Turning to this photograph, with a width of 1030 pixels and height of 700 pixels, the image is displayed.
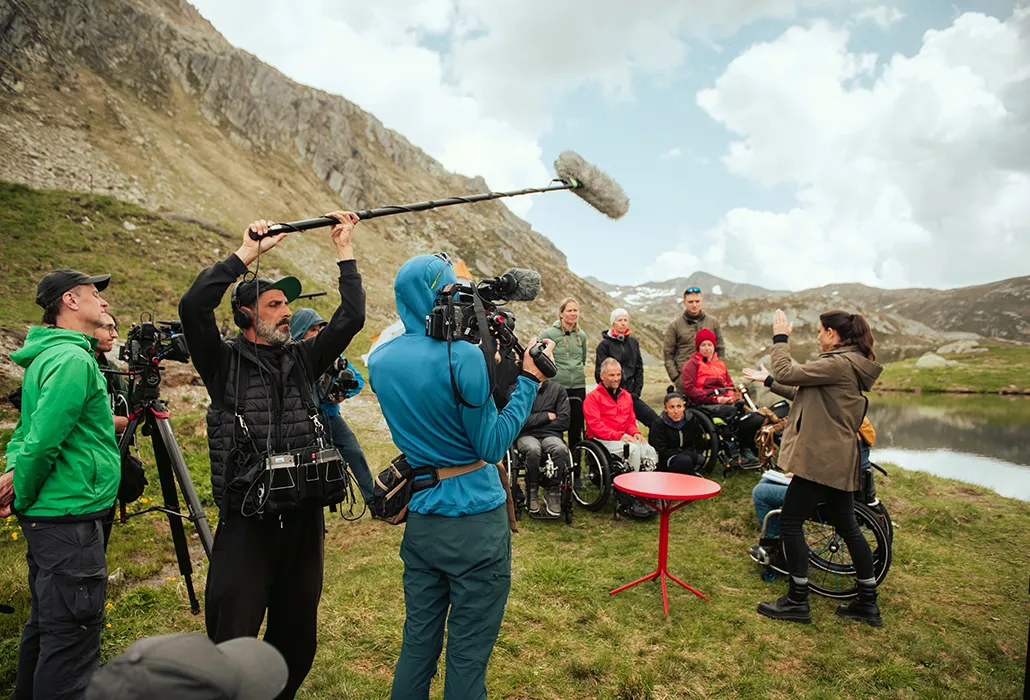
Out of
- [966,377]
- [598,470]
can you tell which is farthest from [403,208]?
[966,377]

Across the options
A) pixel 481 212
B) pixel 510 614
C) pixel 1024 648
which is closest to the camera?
pixel 1024 648

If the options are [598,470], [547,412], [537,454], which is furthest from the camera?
[598,470]

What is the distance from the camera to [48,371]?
9.29 feet

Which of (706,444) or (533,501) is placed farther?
(706,444)

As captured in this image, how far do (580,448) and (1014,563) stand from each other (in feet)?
15.4

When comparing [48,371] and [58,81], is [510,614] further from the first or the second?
[58,81]

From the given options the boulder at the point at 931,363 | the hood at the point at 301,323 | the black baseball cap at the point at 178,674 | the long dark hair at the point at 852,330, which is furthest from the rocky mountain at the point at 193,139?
the boulder at the point at 931,363

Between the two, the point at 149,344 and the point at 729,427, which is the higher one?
the point at 149,344

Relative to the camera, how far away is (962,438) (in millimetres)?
19766

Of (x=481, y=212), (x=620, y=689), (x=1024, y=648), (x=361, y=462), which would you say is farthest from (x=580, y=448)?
(x=481, y=212)

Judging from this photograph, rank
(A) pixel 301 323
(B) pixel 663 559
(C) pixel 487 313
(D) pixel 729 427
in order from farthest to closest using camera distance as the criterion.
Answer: (D) pixel 729 427, (A) pixel 301 323, (B) pixel 663 559, (C) pixel 487 313

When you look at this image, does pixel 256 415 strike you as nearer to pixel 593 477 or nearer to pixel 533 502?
pixel 533 502

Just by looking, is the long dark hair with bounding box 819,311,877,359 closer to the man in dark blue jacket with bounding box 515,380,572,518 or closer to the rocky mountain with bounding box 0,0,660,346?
the man in dark blue jacket with bounding box 515,380,572,518

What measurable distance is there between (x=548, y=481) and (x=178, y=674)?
604 cm
